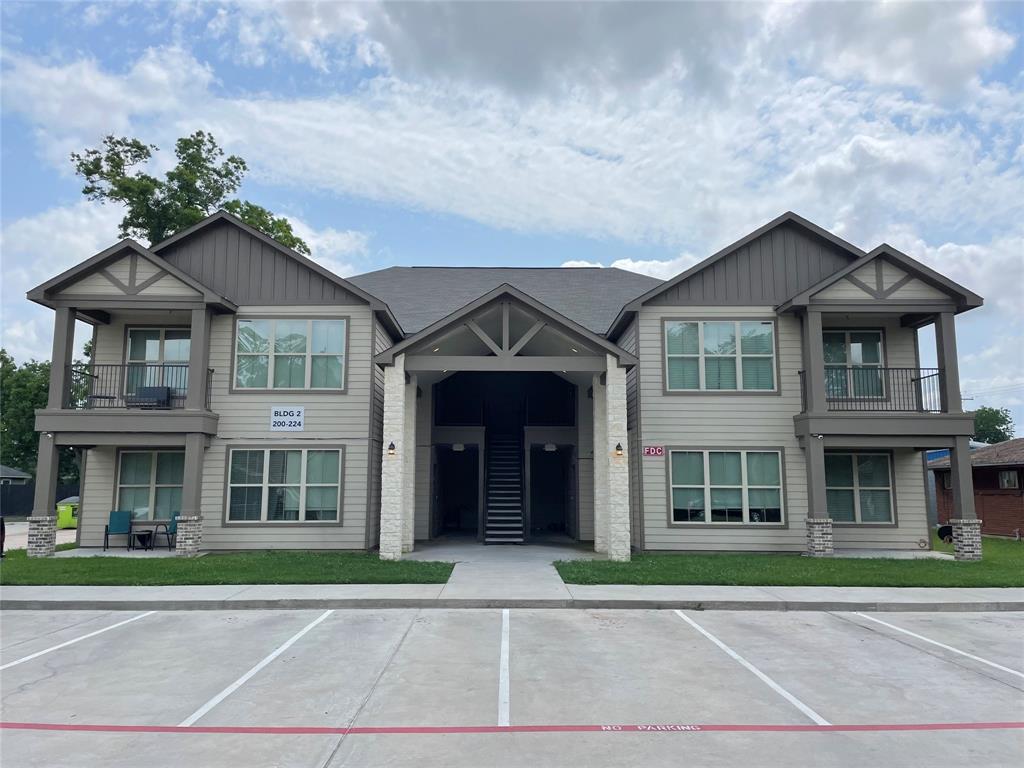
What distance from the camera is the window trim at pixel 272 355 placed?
16.7m

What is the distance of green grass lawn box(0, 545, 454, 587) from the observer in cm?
1177

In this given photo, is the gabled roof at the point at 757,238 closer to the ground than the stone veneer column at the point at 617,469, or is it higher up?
higher up

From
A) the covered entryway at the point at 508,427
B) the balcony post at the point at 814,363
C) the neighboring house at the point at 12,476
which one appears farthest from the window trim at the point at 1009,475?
the neighboring house at the point at 12,476

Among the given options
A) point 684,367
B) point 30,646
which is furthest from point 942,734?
point 684,367

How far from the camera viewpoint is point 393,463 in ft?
48.5

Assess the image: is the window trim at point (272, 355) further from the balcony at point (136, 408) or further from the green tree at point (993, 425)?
the green tree at point (993, 425)

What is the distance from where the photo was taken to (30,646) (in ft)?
26.8

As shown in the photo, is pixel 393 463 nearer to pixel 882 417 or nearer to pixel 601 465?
pixel 601 465

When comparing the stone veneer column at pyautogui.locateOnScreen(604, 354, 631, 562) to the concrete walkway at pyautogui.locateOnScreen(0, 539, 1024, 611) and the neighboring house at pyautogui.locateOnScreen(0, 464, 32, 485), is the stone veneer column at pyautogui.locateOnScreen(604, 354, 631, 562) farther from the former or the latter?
the neighboring house at pyautogui.locateOnScreen(0, 464, 32, 485)

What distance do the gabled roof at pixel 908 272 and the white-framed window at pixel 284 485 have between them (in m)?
11.7

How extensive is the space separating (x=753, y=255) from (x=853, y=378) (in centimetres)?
395

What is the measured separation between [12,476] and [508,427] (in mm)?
29320

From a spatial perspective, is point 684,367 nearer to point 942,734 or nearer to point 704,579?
point 704,579

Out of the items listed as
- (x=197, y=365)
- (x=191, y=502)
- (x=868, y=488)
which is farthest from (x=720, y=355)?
(x=191, y=502)
